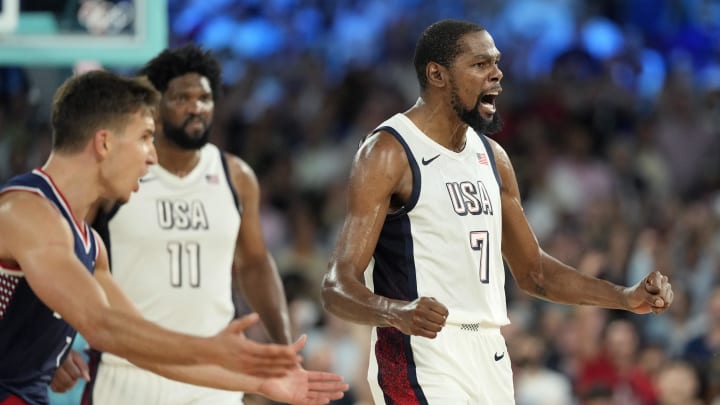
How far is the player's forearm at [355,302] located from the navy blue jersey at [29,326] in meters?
1.05

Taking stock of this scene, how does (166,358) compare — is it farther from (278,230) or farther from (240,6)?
(240,6)

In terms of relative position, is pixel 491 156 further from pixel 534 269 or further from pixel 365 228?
pixel 365 228

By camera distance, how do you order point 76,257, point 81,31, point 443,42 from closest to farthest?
point 76,257, point 443,42, point 81,31

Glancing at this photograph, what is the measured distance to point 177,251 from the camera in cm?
703

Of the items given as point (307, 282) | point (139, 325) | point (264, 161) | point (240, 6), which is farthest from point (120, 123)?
point (240, 6)

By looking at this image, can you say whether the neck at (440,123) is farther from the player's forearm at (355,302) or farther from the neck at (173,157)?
the neck at (173,157)

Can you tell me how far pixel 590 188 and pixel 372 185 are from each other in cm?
749

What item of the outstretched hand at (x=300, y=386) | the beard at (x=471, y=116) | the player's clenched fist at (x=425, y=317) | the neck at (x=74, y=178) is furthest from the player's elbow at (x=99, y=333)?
the beard at (x=471, y=116)

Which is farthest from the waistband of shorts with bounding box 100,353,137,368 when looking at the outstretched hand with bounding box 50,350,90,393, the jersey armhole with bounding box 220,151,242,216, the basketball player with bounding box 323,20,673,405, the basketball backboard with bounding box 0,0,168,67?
the basketball backboard with bounding box 0,0,168,67

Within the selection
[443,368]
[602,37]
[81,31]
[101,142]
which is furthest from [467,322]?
[602,37]

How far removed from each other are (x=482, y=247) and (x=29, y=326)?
204 cm

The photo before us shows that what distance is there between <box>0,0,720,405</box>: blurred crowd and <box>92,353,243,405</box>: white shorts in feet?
11.1

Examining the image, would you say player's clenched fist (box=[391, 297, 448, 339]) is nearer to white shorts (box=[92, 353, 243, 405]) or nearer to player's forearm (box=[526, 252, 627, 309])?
player's forearm (box=[526, 252, 627, 309])

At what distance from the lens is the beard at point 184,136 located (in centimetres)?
718
